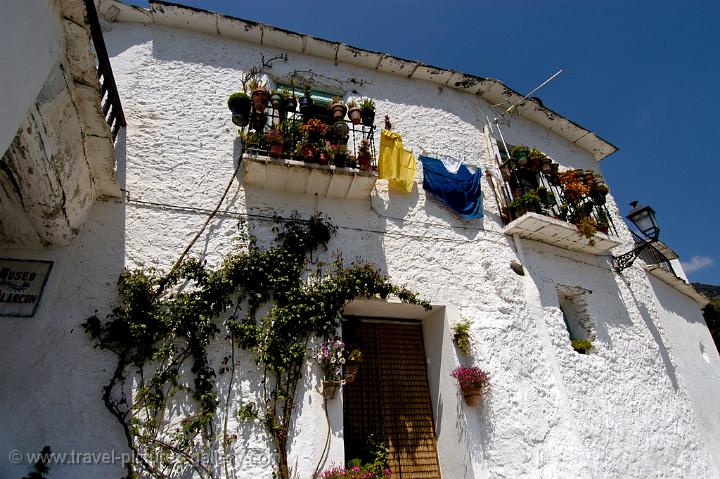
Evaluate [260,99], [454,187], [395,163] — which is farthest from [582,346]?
[260,99]

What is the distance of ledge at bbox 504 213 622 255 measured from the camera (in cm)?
745

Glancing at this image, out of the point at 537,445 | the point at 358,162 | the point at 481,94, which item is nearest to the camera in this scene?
the point at 537,445

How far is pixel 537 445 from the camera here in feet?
19.6

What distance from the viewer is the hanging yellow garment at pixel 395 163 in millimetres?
7203

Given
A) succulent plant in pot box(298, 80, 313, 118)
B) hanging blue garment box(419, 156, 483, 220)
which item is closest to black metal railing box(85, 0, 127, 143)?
succulent plant in pot box(298, 80, 313, 118)

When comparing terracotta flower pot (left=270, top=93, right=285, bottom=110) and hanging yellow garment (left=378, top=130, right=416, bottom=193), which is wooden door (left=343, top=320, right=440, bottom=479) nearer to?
hanging yellow garment (left=378, top=130, right=416, bottom=193)

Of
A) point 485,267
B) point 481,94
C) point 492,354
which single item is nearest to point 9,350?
point 492,354

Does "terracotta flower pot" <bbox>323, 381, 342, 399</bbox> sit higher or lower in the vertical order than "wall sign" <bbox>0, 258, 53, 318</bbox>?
lower

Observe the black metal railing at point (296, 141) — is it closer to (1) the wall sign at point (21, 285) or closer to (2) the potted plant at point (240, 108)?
(2) the potted plant at point (240, 108)

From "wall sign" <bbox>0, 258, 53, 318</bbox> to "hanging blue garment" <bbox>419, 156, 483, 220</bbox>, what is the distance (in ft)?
19.4

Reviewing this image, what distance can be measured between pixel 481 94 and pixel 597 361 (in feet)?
20.2

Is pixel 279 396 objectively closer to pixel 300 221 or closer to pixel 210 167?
pixel 300 221

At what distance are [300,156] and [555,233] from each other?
5.07 metres

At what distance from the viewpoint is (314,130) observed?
256 inches
